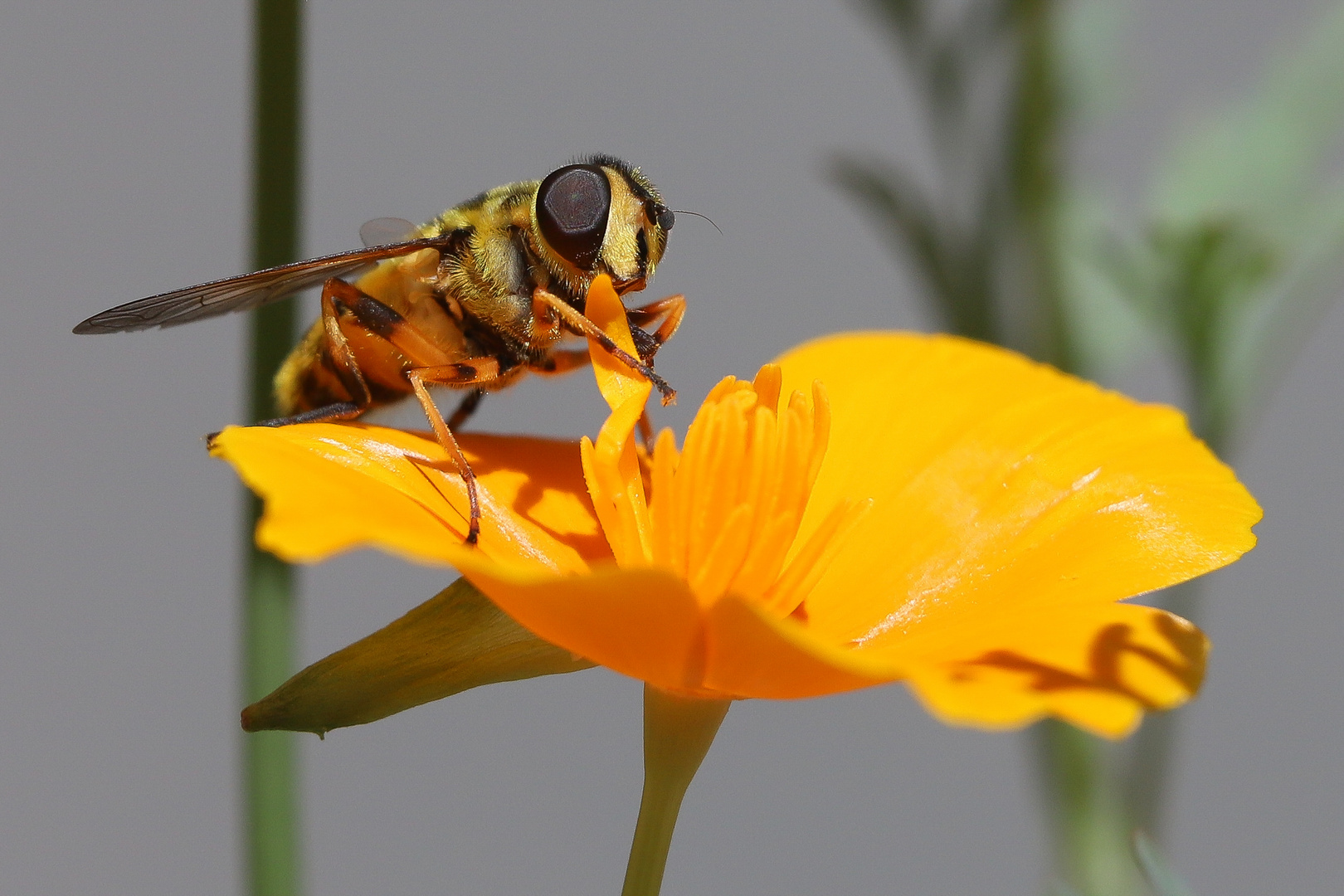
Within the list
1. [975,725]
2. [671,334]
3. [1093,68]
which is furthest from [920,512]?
[1093,68]

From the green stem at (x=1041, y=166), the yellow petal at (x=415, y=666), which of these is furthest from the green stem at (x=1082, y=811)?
the yellow petal at (x=415, y=666)

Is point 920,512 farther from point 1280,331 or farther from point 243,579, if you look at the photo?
point 1280,331

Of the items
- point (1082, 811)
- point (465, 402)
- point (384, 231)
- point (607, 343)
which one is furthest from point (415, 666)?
point (1082, 811)

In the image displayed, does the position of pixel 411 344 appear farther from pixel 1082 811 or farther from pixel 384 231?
pixel 1082 811

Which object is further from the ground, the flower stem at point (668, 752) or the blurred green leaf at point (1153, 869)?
the flower stem at point (668, 752)

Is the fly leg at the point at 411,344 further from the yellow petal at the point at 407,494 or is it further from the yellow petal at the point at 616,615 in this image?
the yellow petal at the point at 616,615
